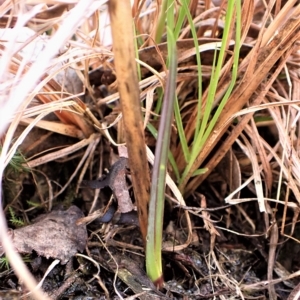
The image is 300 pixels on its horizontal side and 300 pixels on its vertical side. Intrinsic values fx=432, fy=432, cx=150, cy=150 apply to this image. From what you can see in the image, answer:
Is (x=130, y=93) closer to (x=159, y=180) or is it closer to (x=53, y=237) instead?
(x=159, y=180)

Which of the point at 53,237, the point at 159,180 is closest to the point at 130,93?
the point at 159,180

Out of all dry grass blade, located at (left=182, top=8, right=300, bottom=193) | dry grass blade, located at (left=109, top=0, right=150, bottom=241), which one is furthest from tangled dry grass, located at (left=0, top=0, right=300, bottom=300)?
dry grass blade, located at (left=109, top=0, right=150, bottom=241)

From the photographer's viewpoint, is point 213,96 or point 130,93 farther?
point 213,96

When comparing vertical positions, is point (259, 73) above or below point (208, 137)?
above

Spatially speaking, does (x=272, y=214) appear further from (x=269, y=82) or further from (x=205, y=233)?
(x=269, y=82)

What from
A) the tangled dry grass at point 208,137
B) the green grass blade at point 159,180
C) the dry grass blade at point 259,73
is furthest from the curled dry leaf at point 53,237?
the dry grass blade at point 259,73

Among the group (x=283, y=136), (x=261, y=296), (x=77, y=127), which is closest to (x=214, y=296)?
(x=261, y=296)

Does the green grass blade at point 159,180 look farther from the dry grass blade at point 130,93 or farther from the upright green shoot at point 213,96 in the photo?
the upright green shoot at point 213,96
